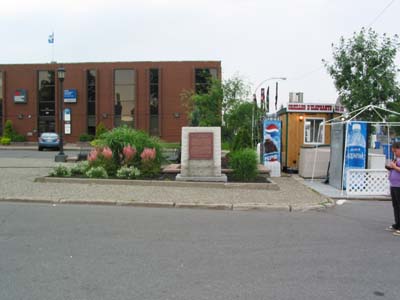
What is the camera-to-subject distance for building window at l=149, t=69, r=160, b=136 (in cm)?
4113

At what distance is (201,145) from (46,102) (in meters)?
35.3

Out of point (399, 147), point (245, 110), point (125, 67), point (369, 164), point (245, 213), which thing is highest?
point (125, 67)

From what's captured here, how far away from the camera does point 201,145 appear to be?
11.9 meters

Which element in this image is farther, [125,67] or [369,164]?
[125,67]

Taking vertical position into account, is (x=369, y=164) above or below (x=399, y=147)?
Result: below

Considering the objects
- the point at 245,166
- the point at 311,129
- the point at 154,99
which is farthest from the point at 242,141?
the point at 154,99

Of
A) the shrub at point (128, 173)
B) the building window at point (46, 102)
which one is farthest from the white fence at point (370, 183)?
the building window at point (46, 102)

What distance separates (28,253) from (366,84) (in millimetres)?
14999

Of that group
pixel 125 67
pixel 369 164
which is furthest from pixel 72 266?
pixel 125 67

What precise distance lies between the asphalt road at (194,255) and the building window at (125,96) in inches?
1341

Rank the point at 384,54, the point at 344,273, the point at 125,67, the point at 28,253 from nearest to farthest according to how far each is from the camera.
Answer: the point at 344,273 < the point at 28,253 < the point at 384,54 < the point at 125,67

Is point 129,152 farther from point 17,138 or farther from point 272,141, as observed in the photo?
point 17,138

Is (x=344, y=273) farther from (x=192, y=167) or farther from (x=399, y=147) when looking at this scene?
(x=192, y=167)

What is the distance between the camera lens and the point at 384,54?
52.3 ft
